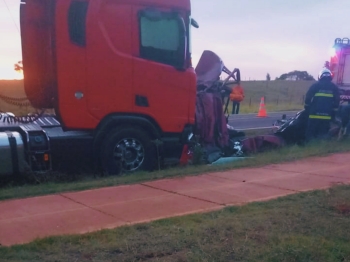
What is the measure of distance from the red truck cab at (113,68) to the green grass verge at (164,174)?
757 millimetres

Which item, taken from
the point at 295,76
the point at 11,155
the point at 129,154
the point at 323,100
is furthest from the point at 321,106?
the point at 295,76

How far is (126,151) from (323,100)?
18.1 ft

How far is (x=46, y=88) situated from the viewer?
10.1m

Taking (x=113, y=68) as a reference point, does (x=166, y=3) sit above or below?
above

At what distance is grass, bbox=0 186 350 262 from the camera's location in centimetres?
526

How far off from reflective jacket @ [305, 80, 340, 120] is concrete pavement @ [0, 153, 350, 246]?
137 inches

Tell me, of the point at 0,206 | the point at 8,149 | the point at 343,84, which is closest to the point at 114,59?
the point at 8,149

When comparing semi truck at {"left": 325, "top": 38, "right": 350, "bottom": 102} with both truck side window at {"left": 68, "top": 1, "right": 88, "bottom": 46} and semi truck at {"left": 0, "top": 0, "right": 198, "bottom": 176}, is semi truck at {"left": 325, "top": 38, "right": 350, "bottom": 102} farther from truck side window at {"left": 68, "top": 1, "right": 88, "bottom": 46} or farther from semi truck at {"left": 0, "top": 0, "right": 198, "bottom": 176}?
truck side window at {"left": 68, "top": 1, "right": 88, "bottom": 46}

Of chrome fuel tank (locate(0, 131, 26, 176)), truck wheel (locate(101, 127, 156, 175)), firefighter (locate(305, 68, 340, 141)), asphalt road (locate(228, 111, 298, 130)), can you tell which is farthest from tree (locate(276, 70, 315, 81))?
chrome fuel tank (locate(0, 131, 26, 176))

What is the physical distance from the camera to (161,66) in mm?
10211

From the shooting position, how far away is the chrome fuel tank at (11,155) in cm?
898

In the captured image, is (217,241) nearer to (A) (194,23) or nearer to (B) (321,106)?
(A) (194,23)

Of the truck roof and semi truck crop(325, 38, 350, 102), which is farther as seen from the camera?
semi truck crop(325, 38, 350, 102)

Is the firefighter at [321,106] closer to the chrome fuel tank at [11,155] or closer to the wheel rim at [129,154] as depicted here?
the wheel rim at [129,154]
